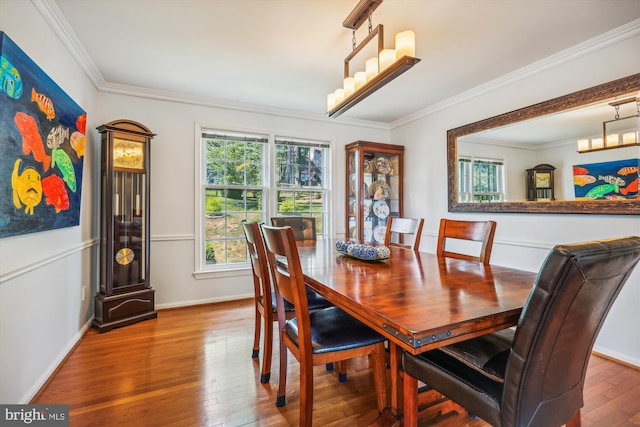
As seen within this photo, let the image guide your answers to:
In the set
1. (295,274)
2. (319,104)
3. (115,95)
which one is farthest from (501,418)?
(115,95)

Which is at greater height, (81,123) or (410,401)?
(81,123)

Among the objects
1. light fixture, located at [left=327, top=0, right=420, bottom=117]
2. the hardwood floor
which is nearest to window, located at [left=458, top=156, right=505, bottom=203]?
the hardwood floor

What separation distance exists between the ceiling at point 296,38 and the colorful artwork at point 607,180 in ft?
3.21

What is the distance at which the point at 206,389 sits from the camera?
Result: 184 centimetres

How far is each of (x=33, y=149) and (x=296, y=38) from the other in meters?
1.83

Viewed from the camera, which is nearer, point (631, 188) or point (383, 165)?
point (631, 188)

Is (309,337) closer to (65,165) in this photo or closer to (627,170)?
→ (65,165)

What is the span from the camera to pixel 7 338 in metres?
1.51

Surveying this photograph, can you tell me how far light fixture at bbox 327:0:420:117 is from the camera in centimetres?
164

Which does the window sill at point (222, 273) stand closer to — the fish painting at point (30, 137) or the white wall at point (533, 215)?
the fish painting at point (30, 137)

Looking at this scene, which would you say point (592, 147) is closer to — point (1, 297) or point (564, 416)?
point (564, 416)

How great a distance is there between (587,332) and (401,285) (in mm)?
608

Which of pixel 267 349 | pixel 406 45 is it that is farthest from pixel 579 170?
pixel 267 349

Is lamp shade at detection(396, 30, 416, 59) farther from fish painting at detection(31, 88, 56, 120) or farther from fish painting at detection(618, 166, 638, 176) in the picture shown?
fish painting at detection(31, 88, 56, 120)
